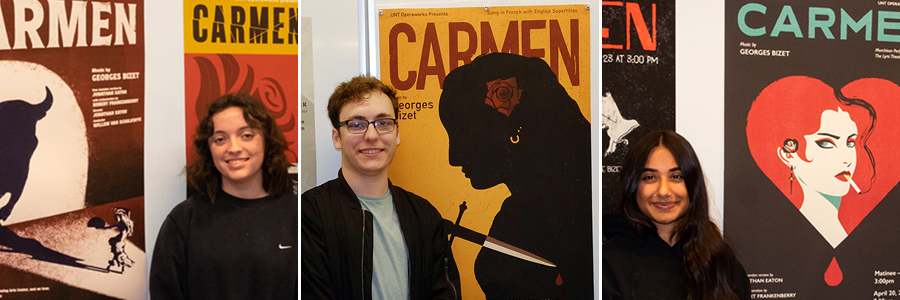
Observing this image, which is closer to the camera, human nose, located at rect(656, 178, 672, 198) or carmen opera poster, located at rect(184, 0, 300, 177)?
carmen opera poster, located at rect(184, 0, 300, 177)

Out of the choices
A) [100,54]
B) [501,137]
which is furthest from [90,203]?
[501,137]

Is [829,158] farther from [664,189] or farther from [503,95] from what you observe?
[503,95]

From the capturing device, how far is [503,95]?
5.04ft

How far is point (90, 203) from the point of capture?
1263 mm

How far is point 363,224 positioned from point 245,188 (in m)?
0.33

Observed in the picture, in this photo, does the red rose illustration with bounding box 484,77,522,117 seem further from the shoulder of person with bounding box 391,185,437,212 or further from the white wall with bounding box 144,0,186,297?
the white wall with bounding box 144,0,186,297

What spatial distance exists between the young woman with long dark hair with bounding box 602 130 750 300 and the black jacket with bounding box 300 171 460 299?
0.54 meters

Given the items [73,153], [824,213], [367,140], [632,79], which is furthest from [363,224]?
[824,213]

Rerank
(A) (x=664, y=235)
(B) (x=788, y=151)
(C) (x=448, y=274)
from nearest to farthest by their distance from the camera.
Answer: (C) (x=448, y=274) → (A) (x=664, y=235) → (B) (x=788, y=151)

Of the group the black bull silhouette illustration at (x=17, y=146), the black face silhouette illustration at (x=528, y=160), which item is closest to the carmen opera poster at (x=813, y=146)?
the black face silhouette illustration at (x=528, y=160)

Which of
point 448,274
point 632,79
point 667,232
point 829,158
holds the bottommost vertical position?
point 448,274

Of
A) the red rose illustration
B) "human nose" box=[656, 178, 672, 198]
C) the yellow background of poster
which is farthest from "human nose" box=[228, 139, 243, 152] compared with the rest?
"human nose" box=[656, 178, 672, 198]

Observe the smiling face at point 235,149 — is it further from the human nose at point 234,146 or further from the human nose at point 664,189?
the human nose at point 664,189

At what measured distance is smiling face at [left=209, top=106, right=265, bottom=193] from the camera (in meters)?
1.23
